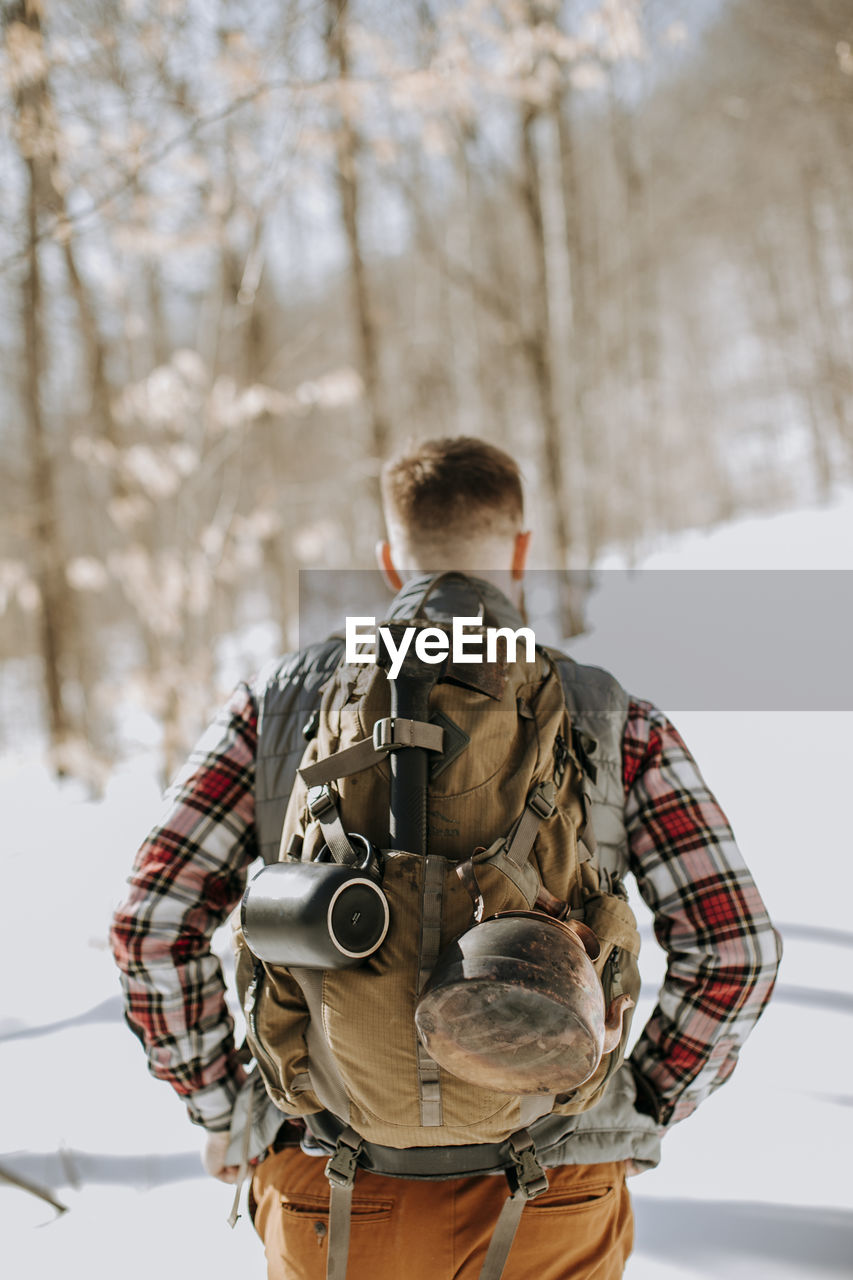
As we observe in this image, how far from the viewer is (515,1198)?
3.45 ft

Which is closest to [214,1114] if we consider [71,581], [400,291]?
[71,581]

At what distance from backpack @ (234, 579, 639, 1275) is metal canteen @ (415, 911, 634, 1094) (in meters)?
0.06

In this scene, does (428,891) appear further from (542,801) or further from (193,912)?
(193,912)

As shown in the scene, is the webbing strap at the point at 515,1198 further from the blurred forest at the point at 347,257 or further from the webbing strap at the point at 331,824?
the blurred forest at the point at 347,257

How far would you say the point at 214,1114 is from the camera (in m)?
1.36

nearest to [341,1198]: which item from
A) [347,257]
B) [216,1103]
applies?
[216,1103]

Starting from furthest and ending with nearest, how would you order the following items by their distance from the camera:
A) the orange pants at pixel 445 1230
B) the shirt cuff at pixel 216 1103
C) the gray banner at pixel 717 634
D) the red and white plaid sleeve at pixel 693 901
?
the gray banner at pixel 717 634, the shirt cuff at pixel 216 1103, the red and white plaid sleeve at pixel 693 901, the orange pants at pixel 445 1230

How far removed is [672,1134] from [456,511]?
6.81ft

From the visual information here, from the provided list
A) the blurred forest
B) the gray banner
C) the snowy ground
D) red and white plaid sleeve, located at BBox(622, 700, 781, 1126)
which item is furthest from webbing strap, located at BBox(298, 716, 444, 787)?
the gray banner

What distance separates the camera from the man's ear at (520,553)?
147 centimetres

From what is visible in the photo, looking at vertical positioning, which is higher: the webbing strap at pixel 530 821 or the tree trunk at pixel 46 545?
the tree trunk at pixel 46 545

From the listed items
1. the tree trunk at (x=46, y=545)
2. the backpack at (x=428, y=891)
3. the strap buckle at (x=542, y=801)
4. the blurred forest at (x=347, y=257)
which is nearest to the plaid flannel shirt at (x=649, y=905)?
the backpack at (x=428, y=891)

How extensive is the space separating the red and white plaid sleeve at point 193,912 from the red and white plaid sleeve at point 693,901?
2.02 feet

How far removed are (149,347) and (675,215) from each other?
12.3m
